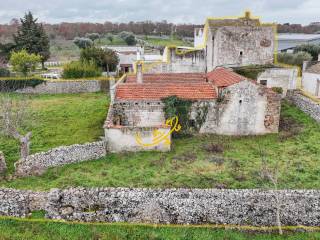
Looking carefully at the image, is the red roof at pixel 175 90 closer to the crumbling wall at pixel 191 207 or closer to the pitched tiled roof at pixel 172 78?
the pitched tiled roof at pixel 172 78

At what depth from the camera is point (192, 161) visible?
17797 mm

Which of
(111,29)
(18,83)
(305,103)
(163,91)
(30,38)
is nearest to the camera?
(163,91)

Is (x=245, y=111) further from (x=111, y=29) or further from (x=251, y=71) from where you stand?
(x=111, y=29)

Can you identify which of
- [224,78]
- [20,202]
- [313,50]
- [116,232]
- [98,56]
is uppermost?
[313,50]

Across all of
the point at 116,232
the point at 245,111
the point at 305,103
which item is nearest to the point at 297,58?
the point at 305,103

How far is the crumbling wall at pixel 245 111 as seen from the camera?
838 inches

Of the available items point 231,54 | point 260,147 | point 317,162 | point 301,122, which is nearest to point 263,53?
point 231,54

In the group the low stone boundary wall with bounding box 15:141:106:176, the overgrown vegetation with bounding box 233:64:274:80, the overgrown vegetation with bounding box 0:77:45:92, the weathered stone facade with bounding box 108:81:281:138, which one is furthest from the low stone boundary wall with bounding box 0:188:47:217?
the overgrown vegetation with bounding box 0:77:45:92

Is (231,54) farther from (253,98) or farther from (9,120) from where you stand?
(9,120)

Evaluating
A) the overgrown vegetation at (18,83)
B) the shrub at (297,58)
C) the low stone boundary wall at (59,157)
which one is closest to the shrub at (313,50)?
the shrub at (297,58)

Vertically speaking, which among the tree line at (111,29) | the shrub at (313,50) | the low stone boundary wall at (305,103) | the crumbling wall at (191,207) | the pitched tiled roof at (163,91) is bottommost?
the crumbling wall at (191,207)

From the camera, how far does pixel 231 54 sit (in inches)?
1163

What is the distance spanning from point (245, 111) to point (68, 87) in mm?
22332

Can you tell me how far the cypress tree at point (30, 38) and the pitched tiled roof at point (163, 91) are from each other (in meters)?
31.4
